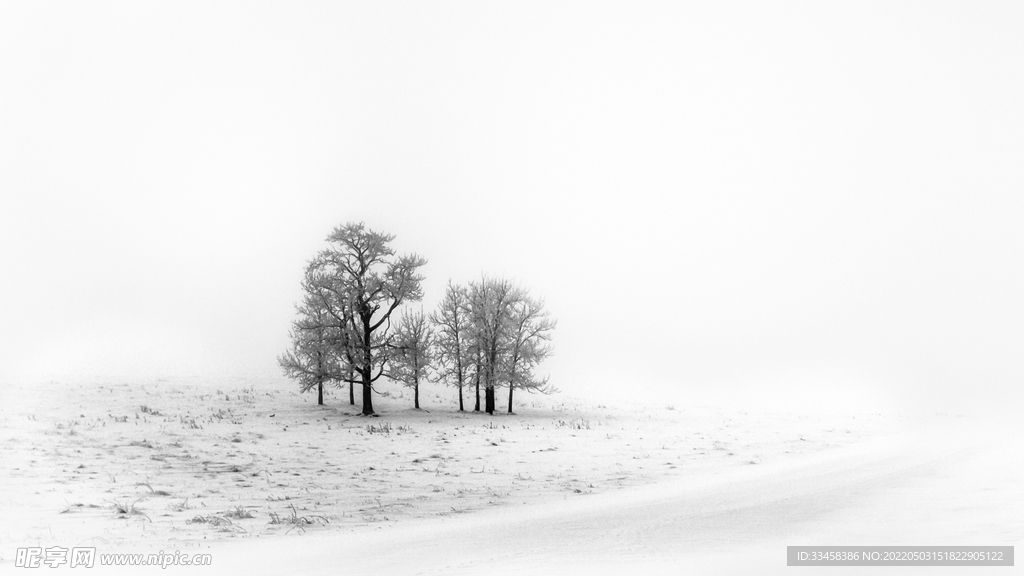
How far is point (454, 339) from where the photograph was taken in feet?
120

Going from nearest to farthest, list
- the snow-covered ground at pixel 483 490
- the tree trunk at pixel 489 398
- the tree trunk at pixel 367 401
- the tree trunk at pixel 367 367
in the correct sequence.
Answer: the snow-covered ground at pixel 483 490
the tree trunk at pixel 367 401
the tree trunk at pixel 367 367
the tree trunk at pixel 489 398

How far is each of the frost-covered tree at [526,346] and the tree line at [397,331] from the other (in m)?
0.06

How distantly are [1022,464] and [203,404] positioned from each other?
103ft

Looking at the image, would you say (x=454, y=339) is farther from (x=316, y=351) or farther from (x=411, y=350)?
(x=316, y=351)

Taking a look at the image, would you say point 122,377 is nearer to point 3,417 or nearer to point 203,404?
point 203,404

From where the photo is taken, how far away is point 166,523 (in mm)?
10891

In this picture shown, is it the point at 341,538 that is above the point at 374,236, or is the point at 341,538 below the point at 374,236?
below

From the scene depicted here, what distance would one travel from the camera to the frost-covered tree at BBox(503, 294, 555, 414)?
35688 millimetres

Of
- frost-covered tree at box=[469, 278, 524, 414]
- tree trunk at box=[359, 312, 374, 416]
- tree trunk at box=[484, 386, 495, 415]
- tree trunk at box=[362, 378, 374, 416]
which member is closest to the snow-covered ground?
tree trunk at box=[362, 378, 374, 416]

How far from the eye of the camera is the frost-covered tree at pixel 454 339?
35.8m

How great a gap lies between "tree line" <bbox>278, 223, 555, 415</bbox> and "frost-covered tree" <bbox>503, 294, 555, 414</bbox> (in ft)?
0.19

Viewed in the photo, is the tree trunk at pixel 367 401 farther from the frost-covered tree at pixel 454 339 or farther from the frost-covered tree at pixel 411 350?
the frost-covered tree at pixel 454 339

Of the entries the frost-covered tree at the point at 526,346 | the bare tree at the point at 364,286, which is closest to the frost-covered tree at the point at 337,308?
the bare tree at the point at 364,286

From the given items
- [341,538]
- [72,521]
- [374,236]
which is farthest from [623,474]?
[374,236]
